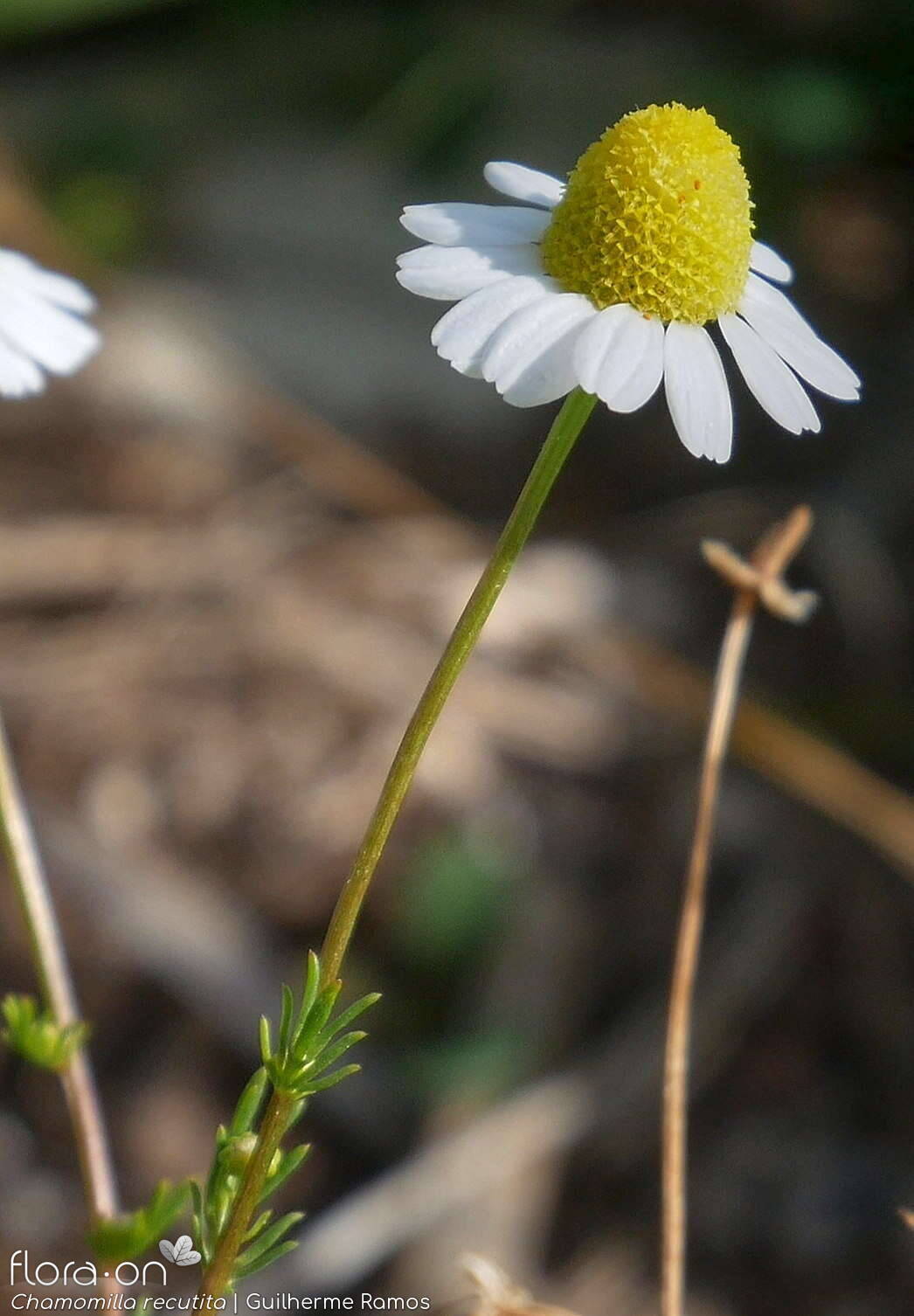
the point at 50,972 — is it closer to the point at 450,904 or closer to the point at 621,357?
the point at 621,357

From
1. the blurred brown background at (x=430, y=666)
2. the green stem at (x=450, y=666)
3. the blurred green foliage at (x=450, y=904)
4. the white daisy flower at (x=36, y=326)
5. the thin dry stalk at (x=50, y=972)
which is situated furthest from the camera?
the blurred green foliage at (x=450, y=904)

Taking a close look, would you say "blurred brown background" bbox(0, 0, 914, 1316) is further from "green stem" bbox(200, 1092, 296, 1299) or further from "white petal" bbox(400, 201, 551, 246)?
"white petal" bbox(400, 201, 551, 246)

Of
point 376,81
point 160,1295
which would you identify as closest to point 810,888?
point 160,1295

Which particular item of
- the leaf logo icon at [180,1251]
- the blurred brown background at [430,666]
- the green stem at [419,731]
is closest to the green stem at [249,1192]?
the green stem at [419,731]

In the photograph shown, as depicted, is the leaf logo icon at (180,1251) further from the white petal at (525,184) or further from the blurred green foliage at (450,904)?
the blurred green foliage at (450,904)

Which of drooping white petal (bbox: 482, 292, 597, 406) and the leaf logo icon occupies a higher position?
drooping white petal (bbox: 482, 292, 597, 406)

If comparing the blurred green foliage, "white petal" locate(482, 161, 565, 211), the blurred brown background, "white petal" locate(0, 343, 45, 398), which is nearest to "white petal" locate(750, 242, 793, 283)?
"white petal" locate(482, 161, 565, 211)

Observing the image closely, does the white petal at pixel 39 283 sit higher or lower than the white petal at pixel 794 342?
higher
